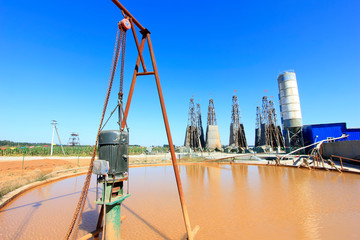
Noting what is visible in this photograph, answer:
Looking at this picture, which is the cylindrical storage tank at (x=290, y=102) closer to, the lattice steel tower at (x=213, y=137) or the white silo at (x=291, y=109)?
the white silo at (x=291, y=109)

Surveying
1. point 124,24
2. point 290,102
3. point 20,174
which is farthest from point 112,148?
point 290,102

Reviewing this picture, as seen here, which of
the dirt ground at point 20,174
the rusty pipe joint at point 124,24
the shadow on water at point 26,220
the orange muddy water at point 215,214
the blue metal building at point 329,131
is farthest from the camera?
the blue metal building at point 329,131

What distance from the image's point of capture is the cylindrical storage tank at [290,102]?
99.0 ft

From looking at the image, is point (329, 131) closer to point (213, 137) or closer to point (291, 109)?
point (291, 109)

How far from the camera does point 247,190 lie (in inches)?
405

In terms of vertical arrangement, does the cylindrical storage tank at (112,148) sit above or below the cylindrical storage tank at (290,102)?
below

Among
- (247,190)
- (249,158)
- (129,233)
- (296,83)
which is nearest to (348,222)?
(247,190)

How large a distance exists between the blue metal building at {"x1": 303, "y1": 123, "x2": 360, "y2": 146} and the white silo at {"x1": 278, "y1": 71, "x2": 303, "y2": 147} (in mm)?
1822

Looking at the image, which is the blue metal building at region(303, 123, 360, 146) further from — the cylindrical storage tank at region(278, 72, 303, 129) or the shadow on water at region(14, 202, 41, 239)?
the shadow on water at region(14, 202, 41, 239)

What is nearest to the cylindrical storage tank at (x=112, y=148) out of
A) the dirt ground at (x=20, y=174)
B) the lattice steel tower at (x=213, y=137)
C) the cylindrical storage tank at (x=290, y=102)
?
the dirt ground at (x=20, y=174)

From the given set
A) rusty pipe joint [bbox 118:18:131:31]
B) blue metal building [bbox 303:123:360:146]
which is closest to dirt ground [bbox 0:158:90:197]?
rusty pipe joint [bbox 118:18:131:31]

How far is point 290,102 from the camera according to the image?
1200 inches

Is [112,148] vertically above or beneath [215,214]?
above

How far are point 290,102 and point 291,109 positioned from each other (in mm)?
1217
